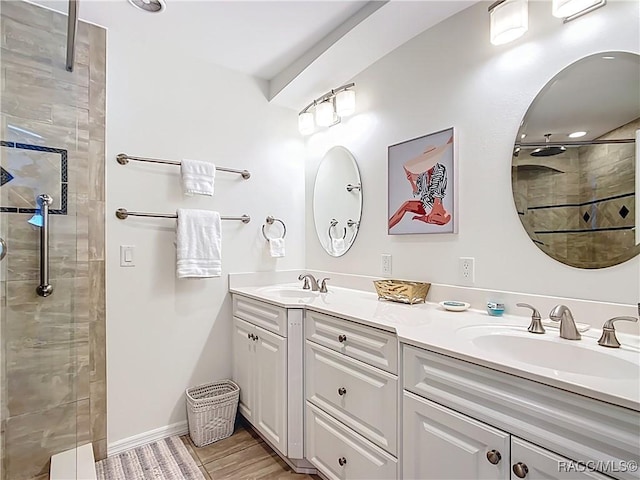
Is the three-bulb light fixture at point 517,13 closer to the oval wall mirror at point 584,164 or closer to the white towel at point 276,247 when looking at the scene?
the oval wall mirror at point 584,164

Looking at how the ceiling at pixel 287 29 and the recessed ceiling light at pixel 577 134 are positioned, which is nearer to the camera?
the recessed ceiling light at pixel 577 134

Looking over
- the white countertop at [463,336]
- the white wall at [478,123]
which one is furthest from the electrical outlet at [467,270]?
the white countertop at [463,336]

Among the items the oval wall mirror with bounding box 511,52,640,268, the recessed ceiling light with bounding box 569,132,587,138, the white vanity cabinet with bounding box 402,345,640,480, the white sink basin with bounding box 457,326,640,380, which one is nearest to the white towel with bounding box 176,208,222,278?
the white vanity cabinet with bounding box 402,345,640,480

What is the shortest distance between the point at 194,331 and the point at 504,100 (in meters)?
2.15

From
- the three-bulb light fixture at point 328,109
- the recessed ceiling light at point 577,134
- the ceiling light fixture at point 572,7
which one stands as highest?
the three-bulb light fixture at point 328,109

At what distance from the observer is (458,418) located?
3.36 ft

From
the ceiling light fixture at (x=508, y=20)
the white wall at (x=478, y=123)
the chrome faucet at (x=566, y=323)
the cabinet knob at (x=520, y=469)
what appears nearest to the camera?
the cabinet knob at (x=520, y=469)

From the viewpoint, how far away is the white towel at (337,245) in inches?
94.1

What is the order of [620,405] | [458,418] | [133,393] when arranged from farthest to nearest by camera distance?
[133,393]
[458,418]
[620,405]

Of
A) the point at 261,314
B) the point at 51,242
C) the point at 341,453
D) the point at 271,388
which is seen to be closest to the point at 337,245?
the point at 261,314

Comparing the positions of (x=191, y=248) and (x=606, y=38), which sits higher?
(x=606, y=38)

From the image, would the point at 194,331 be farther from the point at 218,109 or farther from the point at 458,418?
the point at 458,418

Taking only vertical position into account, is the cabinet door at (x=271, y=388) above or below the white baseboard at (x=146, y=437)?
above

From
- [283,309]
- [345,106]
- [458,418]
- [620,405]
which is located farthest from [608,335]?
[345,106]
